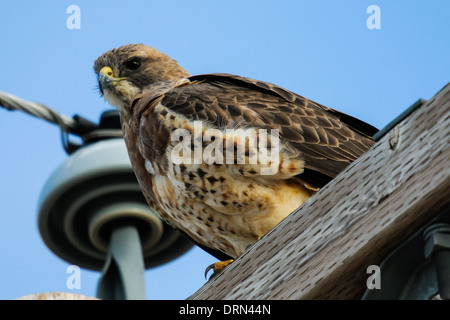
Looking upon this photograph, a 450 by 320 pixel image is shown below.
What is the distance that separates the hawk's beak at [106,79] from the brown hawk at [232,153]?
0.63 m

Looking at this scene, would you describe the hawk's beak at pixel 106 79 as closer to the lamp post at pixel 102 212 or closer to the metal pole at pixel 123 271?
the lamp post at pixel 102 212

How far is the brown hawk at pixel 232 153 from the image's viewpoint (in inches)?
142

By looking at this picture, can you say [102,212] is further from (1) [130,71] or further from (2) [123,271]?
(1) [130,71]

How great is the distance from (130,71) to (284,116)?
1665 millimetres

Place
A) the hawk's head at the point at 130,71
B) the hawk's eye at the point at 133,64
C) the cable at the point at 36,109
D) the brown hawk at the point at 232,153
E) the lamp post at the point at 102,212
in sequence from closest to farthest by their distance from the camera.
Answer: the brown hawk at the point at 232,153, the hawk's head at the point at 130,71, the hawk's eye at the point at 133,64, the cable at the point at 36,109, the lamp post at the point at 102,212

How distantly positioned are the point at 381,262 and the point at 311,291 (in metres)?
0.14

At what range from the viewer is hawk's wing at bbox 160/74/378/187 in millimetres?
3701

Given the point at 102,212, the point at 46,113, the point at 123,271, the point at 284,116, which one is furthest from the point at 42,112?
the point at 284,116

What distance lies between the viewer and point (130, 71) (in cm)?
528

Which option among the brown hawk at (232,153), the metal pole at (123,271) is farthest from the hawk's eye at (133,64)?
the metal pole at (123,271)

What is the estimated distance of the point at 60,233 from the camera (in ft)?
22.5
